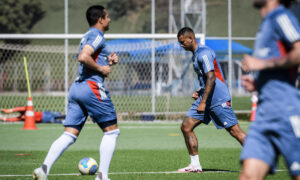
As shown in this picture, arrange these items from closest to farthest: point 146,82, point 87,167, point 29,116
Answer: point 87,167 < point 29,116 < point 146,82

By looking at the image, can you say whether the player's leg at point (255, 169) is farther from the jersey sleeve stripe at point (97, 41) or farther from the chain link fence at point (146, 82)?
the chain link fence at point (146, 82)

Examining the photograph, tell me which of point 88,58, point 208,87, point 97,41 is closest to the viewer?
point 88,58

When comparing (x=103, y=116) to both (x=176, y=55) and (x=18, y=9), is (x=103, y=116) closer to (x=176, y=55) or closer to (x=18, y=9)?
(x=176, y=55)

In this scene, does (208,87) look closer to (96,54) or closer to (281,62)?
(96,54)

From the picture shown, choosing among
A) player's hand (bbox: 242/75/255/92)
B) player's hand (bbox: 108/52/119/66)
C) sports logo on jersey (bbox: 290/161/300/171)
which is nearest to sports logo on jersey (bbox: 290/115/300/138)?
sports logo on jersey (bbox: 290/161/300/171)

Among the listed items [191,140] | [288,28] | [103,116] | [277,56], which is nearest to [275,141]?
[277,56]

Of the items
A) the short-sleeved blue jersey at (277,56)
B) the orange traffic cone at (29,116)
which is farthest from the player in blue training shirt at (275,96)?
the orange traffic cone at (29,116)

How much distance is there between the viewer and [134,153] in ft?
32.7

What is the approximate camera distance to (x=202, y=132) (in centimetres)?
1402

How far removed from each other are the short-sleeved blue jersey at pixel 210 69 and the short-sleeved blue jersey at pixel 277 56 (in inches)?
137

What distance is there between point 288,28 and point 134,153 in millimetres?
6313

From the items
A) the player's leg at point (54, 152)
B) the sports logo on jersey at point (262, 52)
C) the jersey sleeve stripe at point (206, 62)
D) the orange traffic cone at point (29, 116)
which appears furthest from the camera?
the orange traffic cone at point (29, 116)

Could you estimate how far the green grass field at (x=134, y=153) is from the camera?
24.8ft

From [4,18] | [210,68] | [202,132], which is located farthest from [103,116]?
[4,18]
